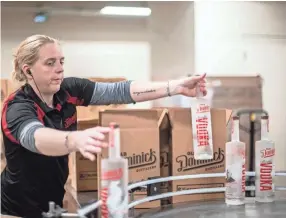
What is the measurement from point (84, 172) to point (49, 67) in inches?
26.4

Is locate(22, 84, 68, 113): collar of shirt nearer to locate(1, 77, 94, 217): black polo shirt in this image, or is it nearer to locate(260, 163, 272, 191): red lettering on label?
locate(1, 77, 94, 217): black polo shirt

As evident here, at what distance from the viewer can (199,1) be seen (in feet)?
12.0

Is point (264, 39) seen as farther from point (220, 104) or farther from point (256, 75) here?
point (220, 104)

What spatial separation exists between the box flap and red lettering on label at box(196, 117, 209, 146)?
5.4 inches

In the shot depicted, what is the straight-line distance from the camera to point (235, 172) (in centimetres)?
144

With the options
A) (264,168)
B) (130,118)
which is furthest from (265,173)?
(130,118)

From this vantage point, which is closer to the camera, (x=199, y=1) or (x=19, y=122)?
(x=19, y=122)

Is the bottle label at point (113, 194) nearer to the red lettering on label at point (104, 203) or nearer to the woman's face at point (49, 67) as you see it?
the red lettering on label at point (104, 203)

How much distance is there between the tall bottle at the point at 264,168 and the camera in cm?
149

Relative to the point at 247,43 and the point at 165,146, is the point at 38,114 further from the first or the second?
the point at 247,43

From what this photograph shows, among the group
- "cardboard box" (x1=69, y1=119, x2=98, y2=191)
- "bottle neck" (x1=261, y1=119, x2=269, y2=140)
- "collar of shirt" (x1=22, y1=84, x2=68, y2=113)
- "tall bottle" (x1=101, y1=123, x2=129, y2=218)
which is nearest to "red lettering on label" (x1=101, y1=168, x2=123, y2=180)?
"tall bottle" (x1=101, y1=123, x2=129, y2=218)

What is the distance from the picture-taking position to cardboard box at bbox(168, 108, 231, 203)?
1547mm

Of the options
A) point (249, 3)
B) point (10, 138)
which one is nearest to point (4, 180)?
point (10, 138)

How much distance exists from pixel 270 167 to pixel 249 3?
248 cm
